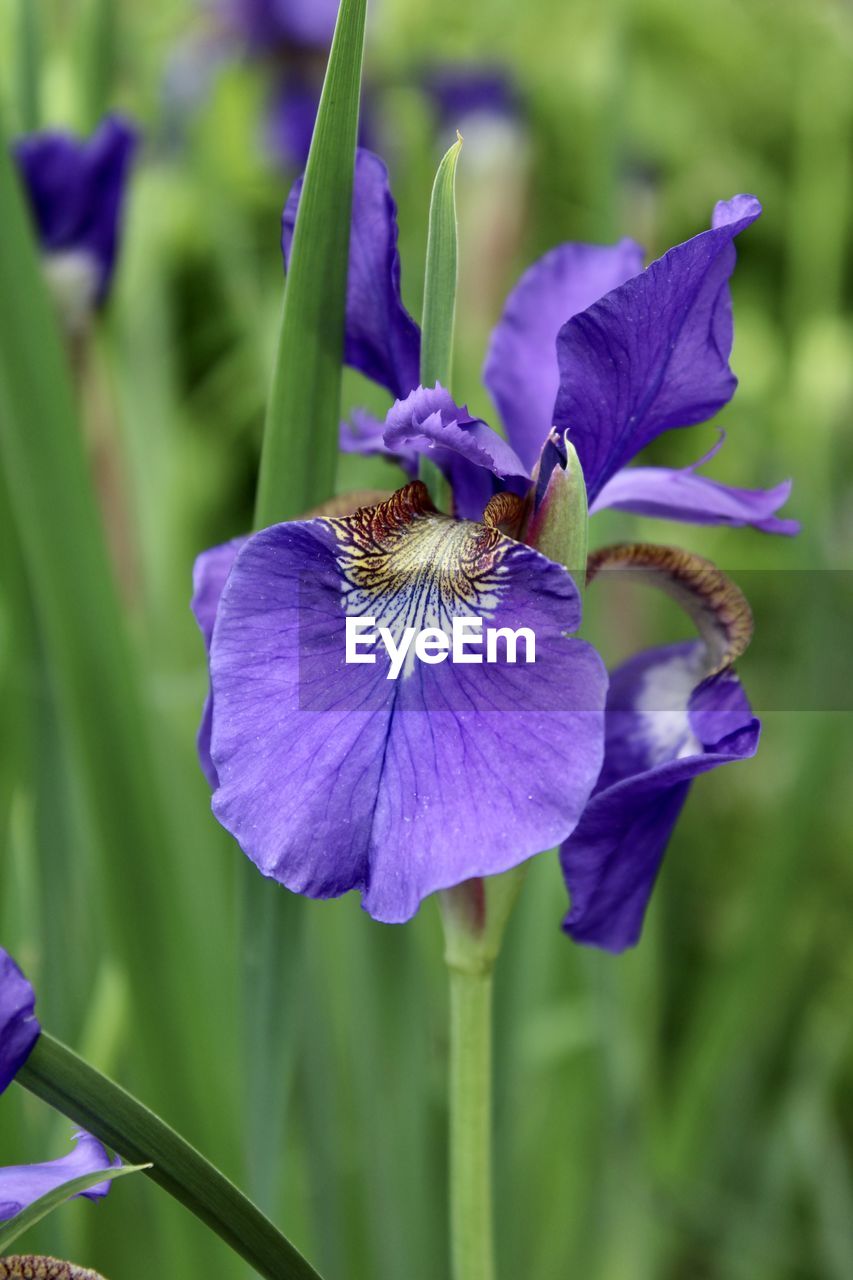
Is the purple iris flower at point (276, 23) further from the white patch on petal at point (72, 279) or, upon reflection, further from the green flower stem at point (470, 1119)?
the green flower stem at point (470, 1119)

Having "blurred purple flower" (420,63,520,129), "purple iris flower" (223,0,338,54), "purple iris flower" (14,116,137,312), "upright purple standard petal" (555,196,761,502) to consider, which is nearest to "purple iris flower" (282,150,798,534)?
"upright purple standard petal" (555,196,761,502)

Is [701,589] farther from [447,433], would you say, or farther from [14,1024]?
[14,1024]

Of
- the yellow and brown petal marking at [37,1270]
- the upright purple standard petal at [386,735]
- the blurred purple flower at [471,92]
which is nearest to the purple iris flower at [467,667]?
the upright purple standard petal at [386,735]

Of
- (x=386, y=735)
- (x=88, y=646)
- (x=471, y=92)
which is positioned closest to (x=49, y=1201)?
(x=386, y=735)

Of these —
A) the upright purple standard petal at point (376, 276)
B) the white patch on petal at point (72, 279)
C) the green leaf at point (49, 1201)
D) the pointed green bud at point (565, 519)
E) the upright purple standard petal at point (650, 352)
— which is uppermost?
the white patch on petal at point (72, 279)

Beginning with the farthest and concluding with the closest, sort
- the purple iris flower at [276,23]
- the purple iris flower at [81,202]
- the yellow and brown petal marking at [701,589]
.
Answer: the purple iris flower at [276,23] < the purple iris flower at [81,202] < the yellow and brown petal marking at [701,589]

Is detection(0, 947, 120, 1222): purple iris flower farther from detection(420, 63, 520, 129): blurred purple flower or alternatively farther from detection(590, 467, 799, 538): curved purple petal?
detection(420, 63, 520, 129): blurred purple flower
